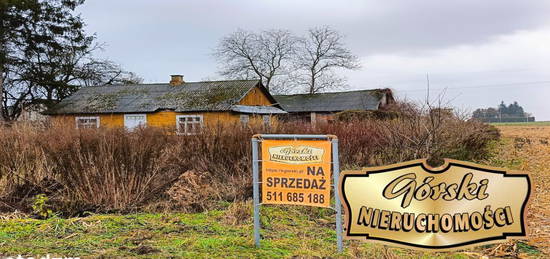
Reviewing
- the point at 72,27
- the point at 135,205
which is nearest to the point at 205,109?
the point at 72,27

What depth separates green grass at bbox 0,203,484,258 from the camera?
4.58 metres

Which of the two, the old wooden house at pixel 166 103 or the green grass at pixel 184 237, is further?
the old wooden house at pixel 166 103

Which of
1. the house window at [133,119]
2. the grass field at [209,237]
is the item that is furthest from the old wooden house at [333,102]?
the grass field at [209,237]

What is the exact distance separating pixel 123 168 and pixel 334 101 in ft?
120

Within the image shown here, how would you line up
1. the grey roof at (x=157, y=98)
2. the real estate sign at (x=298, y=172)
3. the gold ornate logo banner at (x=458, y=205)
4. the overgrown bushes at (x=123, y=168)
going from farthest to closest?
the grey roof at (x=157, y=98) < the overgrown bushes at (x=123, y=168) < the real estate sign at (x=298, y=172) < the gold ornate logo banner at (x=458, y=205)

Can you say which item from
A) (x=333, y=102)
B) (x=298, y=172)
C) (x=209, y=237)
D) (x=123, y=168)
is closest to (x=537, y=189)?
(x=298, y=172)

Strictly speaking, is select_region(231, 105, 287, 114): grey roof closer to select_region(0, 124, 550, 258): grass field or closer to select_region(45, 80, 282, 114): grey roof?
select_region(45, 80, 282, 114): grey roof

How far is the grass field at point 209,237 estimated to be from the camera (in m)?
4.56

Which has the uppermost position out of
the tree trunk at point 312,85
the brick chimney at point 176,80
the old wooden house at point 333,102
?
the tree trunk at point 312,85

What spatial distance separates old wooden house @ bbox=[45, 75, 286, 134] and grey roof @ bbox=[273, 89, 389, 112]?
41.0 ft

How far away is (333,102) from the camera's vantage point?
139 feet

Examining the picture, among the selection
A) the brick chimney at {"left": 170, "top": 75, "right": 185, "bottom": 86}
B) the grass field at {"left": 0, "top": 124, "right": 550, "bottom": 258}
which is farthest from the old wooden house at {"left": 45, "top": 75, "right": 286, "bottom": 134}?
the grass field at {"left": 0, "top": 124, "right": 550, "bottom": 258}

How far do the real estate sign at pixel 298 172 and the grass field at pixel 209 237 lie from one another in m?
0.56

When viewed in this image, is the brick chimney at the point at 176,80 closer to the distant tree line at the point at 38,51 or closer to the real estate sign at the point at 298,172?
the distant tree line at the point at 38,51
